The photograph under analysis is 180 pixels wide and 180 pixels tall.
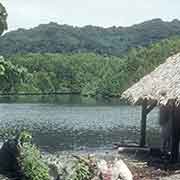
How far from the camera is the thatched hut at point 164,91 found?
17.6 m

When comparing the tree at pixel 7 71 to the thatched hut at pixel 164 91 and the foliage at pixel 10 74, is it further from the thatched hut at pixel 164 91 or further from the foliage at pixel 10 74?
the thatched hut at pixel 164 91

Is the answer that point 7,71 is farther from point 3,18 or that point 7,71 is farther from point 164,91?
point 164,91

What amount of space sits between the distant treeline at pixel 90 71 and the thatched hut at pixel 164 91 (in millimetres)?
77465

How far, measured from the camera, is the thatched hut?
1758cm

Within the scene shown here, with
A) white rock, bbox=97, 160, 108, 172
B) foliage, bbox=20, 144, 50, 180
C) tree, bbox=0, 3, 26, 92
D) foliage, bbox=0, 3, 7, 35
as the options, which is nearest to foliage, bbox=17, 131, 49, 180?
foliage, bbox=20, 144, 50, 180

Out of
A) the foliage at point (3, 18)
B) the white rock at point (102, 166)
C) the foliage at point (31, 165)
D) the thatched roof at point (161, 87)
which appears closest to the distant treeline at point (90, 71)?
the thatched roof at point (161, 87)

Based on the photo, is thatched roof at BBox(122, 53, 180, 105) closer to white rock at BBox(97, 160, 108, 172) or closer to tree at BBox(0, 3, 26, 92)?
white rock at BBox(97, 160, 108, 172)

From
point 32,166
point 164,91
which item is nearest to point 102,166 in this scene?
point 32,166

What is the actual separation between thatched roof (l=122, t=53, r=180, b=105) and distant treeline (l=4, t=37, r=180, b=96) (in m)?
77.4

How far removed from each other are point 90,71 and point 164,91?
427ft

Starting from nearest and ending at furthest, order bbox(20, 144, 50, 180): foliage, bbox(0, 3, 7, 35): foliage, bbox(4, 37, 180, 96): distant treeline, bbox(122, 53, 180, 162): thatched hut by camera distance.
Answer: bbox(0, 3, 7, 35): foliage, bbox(20, 144, 50, 180): foliage, bbox(122, 53, 180, 162): thatched hut, bbox(4, 37, 180, 96): distant treeline

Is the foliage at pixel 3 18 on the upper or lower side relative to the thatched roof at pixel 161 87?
upper

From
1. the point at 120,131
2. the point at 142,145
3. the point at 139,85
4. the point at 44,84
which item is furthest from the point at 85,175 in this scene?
the point at 44,84

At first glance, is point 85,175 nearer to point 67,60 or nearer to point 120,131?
point 120,131
